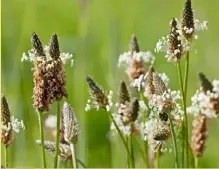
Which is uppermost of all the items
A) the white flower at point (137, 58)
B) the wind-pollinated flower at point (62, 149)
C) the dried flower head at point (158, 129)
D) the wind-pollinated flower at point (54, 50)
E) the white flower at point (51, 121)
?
the white flower at point (137, 58)

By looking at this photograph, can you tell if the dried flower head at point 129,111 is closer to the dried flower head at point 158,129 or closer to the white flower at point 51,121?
the dried flower head at point 158,129

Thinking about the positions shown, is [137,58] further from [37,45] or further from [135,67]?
[37,45]

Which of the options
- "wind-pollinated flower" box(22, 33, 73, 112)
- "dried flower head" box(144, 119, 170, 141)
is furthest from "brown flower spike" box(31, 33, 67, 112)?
"dried flower head" box(144, 119, 170, 141)

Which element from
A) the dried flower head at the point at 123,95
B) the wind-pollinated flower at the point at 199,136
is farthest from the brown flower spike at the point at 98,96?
the wind-pollinated flower at the point at 199,136

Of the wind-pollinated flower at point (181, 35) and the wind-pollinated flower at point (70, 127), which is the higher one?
the wind-pollinated flower at point (181, 35)

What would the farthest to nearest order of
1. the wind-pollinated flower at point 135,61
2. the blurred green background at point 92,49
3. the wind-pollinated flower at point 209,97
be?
the blurred green background at point 92,49
the wind-pollinated flower at point 135,61
the wind-pollinated flower at point 209,97
